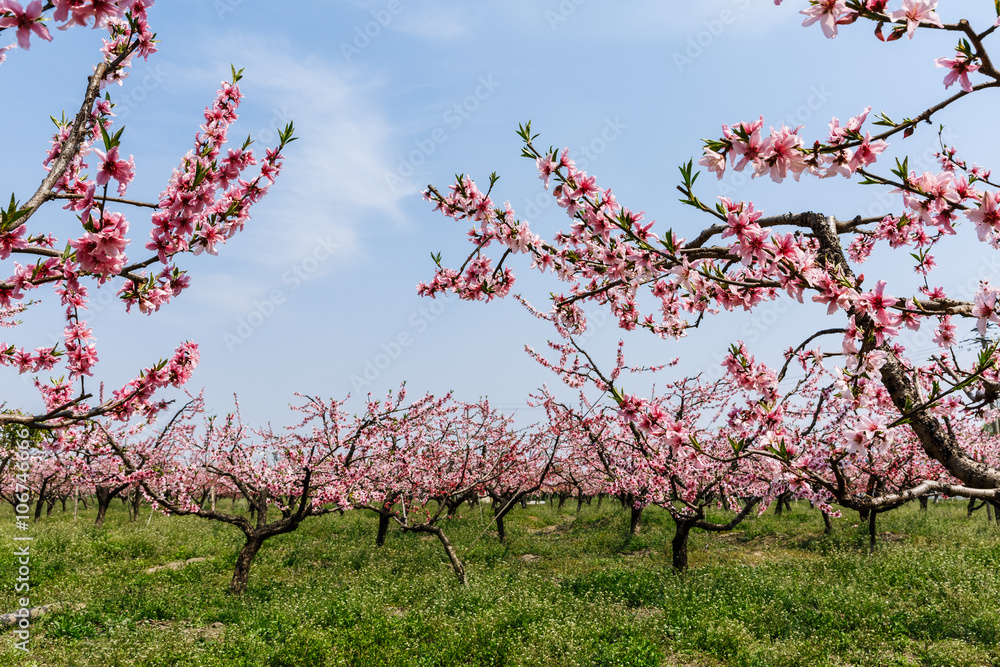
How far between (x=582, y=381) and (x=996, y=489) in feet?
28.0

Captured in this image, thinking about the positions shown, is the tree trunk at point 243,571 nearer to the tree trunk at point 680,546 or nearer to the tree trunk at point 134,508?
the tree trunk at point 680,546

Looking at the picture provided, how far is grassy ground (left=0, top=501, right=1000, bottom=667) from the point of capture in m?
7.44

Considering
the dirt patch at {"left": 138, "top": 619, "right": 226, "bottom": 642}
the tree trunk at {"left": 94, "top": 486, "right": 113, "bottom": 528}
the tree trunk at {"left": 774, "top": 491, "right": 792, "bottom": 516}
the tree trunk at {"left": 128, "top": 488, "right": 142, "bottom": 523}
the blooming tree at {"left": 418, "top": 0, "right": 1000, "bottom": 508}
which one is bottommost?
the tree trunk at {"left": 128, "top": 488, "right": 142, "bottom": 523}

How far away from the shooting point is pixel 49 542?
1512cm

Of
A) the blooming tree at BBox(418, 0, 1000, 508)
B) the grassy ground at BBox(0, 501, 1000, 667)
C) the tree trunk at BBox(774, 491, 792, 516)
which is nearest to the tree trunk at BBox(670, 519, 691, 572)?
the grassy ground at BBox(0, 501, 1000, 667)

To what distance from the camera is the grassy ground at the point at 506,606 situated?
7.44 meters

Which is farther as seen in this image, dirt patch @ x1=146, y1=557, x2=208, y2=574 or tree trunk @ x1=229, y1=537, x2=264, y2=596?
dirt patch @ x1=146, y1=557, x2=208, y2=574

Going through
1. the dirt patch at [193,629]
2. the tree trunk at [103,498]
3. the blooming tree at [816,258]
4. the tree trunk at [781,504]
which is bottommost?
the tree trunk at [103,498]

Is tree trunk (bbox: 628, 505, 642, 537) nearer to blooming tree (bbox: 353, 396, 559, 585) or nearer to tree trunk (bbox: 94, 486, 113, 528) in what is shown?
blooming tree (bbox: 353, 396, 559, 585)

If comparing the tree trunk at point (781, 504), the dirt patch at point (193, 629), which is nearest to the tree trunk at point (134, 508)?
the dirt patch at point (193, 629)

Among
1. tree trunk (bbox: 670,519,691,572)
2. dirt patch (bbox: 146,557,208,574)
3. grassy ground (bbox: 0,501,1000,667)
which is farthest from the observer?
dirt patch (bbox: 146,557,208,574)

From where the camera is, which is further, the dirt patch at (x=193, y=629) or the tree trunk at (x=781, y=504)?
the tree trunk at (x=781, y=504)

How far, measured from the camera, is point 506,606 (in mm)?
9062

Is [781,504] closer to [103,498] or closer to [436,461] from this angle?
[436,461]
